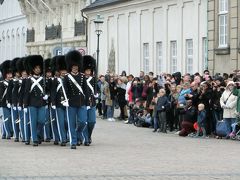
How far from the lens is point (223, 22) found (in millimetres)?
35688

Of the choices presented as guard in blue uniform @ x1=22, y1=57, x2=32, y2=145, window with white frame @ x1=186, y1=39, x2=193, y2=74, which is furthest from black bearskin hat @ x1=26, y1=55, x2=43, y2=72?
window with white frame @ x1=186, y1=39, x2=193, y2=74

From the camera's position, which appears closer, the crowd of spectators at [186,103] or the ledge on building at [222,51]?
the crowd of spectators at [186,103]

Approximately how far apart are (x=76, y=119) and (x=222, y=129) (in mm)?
4688

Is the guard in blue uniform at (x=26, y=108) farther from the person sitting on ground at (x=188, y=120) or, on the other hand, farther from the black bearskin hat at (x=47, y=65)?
the person sitting on ground at (x=188, y=120)

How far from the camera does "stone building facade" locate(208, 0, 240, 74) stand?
3416 cm

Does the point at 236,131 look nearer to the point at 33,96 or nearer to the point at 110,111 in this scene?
the point at 33,96

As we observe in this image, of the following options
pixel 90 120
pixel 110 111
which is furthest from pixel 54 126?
pixel 110 111

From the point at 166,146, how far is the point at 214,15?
49.3 ft

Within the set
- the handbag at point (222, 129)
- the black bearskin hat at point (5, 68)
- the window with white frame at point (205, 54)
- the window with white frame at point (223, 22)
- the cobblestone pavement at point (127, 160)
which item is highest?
the window with white frame at point (223, 22)

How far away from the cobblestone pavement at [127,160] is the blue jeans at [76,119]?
387mm

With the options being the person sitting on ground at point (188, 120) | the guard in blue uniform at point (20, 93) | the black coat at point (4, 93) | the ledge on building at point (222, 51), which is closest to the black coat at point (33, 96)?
the guard in blue uniform at point (20, 93)

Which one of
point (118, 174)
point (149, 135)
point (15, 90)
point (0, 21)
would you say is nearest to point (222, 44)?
point (149, 135)

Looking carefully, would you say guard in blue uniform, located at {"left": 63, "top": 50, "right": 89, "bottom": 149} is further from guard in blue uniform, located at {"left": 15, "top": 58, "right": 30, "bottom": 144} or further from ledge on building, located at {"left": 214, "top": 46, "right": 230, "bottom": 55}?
ledge on building, located at {"left": 214, "top": 46, "right": 230, "bottom": 55}

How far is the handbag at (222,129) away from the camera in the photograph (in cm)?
2441
